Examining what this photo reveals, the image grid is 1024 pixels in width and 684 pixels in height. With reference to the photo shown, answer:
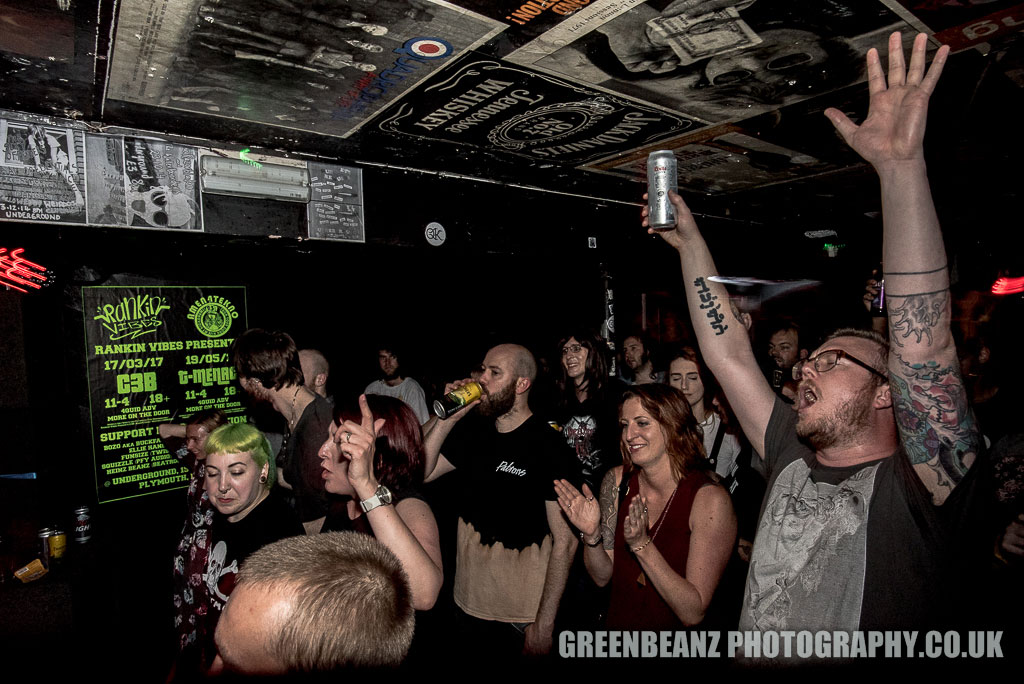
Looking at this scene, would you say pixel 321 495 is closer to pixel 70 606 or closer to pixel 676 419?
pixel 70 606

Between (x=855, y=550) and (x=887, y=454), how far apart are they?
0.33 metres

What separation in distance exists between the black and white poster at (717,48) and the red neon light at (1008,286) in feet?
Result: 14.7

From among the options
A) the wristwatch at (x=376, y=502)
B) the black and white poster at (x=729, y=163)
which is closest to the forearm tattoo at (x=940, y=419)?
the wristwatch at (x=376, y=502)

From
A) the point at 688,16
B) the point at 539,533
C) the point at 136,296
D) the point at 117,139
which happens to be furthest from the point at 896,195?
the point at 136,296

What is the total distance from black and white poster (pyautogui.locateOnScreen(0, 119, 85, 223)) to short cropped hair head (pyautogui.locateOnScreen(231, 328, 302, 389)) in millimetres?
1025

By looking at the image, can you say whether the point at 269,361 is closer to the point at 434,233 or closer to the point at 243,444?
the point at 243,444

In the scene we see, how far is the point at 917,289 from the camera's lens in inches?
50.5

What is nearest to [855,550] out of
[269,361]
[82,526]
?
[269,361]

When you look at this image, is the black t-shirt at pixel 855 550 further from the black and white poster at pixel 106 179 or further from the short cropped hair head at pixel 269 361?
the black and white poster at pixel 106 179

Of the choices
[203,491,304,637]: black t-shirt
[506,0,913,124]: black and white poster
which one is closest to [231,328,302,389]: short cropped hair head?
[203,491,304,637]: black t-shirt

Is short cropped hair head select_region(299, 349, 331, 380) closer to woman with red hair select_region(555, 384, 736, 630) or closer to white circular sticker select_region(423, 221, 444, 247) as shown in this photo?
white circular sticker select_region(423, 221, 444, 247)

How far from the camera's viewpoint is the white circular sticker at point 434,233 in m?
3.95

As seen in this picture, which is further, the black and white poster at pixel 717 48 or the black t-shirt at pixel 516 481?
the black t-shirt at pixel 516 481

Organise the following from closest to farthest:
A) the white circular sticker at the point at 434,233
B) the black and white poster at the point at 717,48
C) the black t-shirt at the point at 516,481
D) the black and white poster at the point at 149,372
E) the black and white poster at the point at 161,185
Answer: the black and white poster at the point at 717,48 < the black t-shirt at the point at 516,481 < the black and white poster at the point at 161,185 < the black and white poster at the point at 149,372 < the white circular sticker at the point at 434,233
